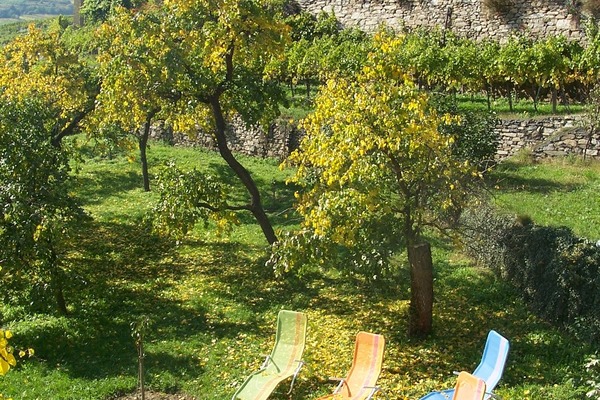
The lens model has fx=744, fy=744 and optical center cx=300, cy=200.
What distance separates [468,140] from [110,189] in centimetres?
985

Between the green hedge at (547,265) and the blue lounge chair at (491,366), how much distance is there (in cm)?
150

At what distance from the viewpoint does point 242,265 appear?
1438 cm

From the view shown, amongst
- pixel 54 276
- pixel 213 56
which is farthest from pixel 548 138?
pixel 54 276

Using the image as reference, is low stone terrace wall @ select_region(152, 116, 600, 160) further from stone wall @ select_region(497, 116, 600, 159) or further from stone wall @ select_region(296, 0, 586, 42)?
stone wall @ select_region(296, 0, 586, 42)

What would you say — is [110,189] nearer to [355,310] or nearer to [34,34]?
[34,34]

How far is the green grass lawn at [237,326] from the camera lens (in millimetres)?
9352

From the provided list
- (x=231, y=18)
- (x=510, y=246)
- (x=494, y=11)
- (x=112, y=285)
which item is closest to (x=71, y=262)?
(x=112, y=285)

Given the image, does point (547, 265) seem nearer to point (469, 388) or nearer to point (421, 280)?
point (421, 280)

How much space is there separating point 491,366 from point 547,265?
241 cm

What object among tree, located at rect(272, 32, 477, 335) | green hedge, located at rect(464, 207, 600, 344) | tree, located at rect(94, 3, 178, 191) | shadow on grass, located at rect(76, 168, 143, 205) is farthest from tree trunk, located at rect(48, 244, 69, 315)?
shadow on grass, located at rect(76, 168, 143, 205)

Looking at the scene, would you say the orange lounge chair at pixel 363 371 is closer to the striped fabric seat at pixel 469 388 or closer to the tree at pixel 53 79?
the striped fabric seat at pixel 469 388

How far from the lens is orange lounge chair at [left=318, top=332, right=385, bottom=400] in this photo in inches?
329

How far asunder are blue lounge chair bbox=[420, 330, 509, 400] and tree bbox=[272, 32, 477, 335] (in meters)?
1.81

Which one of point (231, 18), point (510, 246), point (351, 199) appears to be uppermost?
point (231, 18)
